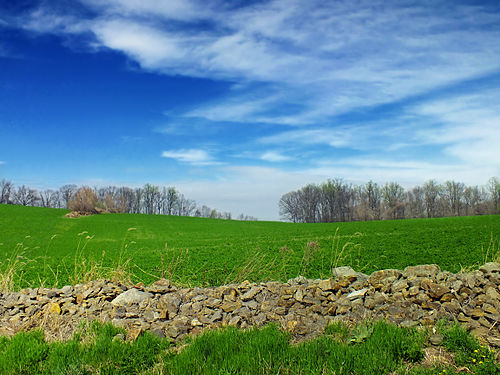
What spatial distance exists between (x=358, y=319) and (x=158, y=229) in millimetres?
36248

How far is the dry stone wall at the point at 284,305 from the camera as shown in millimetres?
4422

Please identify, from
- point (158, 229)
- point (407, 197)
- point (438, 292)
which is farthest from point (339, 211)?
point (438, 292)

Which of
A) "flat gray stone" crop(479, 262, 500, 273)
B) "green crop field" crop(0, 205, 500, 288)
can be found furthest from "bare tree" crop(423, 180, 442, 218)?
"flat gray stone" crop(479, 262, 500, 273)

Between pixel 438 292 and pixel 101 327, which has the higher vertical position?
pixel 438 292

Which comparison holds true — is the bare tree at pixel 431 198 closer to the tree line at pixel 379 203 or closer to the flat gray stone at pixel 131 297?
the tree line at pixel 379 203

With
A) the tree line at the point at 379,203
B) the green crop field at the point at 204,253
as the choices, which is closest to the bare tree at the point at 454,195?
the tree line at the point at 379,203

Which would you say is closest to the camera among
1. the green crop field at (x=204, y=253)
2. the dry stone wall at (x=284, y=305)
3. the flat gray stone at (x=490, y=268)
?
the dry stone wall at (x=284, y=305)

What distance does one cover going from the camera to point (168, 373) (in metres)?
3.35

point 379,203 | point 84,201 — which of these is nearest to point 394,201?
point 379,203

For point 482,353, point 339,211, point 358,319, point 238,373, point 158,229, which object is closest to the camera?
point 238,373

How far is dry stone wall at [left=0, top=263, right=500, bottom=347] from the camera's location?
4422 millimetres

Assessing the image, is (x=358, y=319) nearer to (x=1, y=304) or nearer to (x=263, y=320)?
(x=263, y=320)

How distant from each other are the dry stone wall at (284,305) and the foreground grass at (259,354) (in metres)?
0.37

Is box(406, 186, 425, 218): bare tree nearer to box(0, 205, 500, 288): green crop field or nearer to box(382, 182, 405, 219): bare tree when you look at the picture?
box(382, 182, 405, 219): bare tree
